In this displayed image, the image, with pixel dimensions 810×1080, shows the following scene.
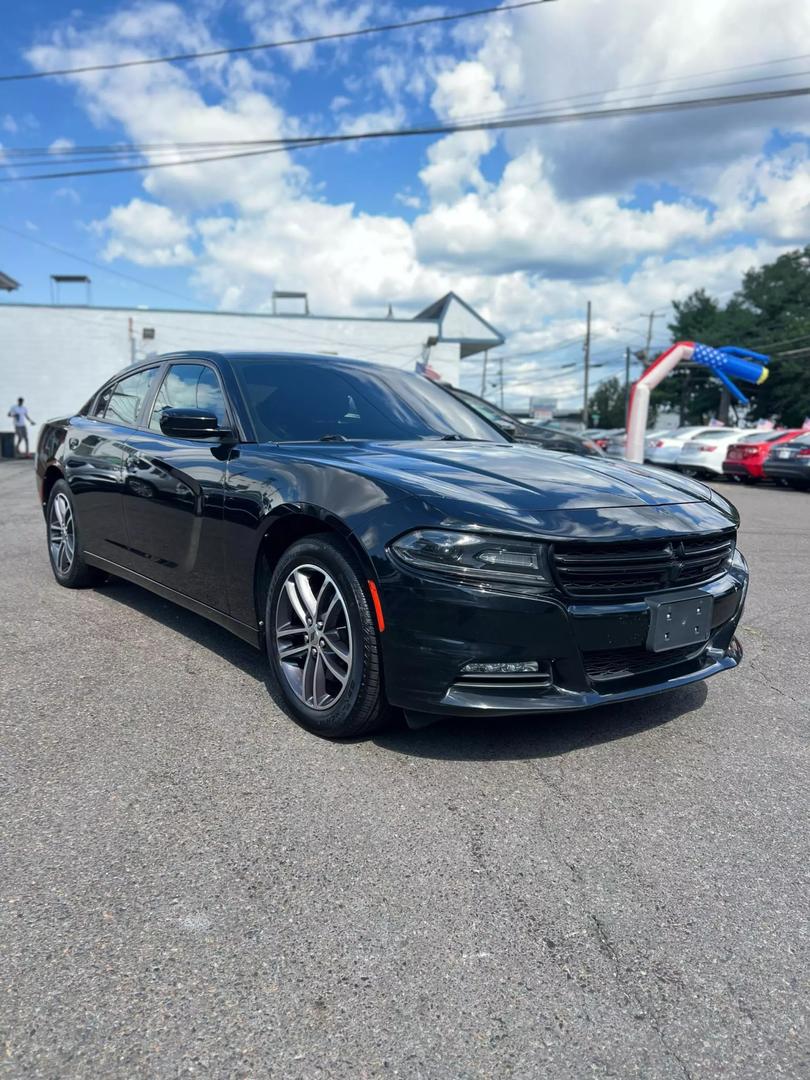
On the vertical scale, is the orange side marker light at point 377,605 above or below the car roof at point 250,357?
below

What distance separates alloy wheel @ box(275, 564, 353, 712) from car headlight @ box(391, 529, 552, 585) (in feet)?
1.49

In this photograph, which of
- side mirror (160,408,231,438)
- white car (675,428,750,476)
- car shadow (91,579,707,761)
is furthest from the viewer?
white car (675,428,750,476)

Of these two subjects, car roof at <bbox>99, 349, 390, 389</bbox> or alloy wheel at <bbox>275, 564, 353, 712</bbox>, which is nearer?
alloy wheel at <bbox>275, 564, 353, 712</bbox>

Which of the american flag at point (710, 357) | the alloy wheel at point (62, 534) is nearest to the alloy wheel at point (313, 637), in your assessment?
the alloy wheel at point (62, 534)

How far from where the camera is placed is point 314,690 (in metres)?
3.17

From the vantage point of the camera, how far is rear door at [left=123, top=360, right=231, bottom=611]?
12.3 ft

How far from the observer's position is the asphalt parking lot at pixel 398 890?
5.49ft

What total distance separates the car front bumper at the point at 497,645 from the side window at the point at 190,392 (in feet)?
4.99

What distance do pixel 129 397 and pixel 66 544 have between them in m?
1.18

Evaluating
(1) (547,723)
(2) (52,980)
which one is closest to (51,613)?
(1) (547,723)

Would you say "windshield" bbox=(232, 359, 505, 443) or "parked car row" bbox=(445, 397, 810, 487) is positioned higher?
"windshield" bbox=(232, 359, 505, 443)

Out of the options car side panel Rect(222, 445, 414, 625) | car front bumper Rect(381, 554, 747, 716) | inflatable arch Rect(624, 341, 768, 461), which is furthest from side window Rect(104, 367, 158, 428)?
inflatable arch Rect(624, 341, 768, 461)

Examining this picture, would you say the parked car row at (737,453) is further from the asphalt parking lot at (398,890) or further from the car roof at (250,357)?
the asphalt parking lot at (398,890)

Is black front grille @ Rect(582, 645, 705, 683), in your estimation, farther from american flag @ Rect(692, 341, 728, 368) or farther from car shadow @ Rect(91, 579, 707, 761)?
american flag @ Rect(692, 341, 728, 368)
